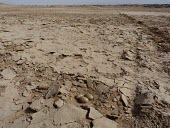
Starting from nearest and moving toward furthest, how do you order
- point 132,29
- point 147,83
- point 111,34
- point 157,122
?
point 157,122
point 147,83
point 111,34
point 132,29

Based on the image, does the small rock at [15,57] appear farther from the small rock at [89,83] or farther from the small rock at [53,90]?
the small rock at [89,83]

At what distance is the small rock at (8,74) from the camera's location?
416 centimetres

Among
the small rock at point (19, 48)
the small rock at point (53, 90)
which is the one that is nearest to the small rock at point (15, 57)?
the small rock at point (19, 48)

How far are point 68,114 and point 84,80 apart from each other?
2.70 feet

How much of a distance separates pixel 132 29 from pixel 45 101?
13.6ft

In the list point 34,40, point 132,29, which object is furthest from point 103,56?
point 132,29

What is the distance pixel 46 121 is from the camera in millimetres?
3125

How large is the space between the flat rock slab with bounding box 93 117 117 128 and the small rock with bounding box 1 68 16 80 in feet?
5.66

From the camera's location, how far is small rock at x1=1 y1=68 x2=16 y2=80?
416 cm

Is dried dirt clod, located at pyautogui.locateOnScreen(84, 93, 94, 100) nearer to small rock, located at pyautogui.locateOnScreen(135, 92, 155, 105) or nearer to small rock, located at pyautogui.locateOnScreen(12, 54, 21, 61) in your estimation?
small rock, located at pyautogui.locateOnScreen(135, 92, 155, 105)

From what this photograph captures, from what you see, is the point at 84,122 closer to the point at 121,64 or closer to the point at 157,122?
the point at 157,122

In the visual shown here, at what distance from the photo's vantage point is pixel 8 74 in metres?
4.24

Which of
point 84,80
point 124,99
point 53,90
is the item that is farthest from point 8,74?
point 124,99

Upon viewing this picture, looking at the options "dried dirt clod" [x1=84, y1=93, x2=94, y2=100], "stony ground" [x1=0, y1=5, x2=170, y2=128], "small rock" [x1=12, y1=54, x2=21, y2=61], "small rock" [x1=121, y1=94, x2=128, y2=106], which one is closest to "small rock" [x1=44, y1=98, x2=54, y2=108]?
"stony ground" [x1=0, y1=5, x2=170, y2=128]
